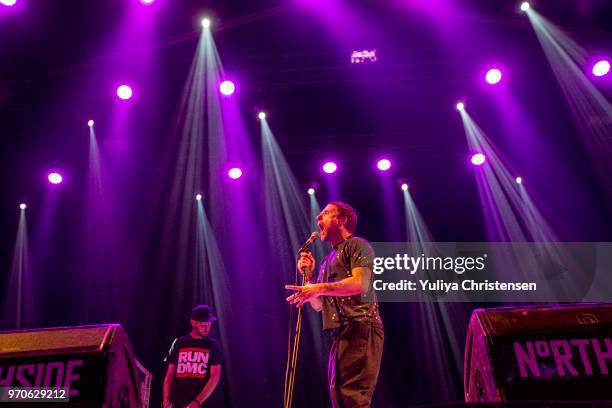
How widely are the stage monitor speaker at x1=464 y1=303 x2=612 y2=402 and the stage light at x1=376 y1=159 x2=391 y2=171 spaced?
5.19m

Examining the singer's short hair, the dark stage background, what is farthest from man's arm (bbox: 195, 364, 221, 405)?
the dark stage background

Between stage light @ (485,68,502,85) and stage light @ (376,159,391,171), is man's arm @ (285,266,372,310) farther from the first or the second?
stage light @ (376,159,391,171)

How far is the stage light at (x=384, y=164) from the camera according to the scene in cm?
780

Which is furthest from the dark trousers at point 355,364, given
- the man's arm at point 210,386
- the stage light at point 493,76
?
the stage light at point 493,76

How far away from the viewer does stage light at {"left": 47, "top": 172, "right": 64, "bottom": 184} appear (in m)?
7.62

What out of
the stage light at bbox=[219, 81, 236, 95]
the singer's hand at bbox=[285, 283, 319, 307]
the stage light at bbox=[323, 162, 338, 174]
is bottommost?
the singer's hand at bbox=[285, 283, 319, 307]

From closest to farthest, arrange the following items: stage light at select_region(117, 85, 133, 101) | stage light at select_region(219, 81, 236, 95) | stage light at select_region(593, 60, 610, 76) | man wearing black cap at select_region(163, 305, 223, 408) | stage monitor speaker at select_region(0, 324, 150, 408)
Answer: stage monitor speaker at select_region(0, 324, 150, 408) → man wearing black cap at select_region(163, 305, 223, 408) → stage light at select_region(593, 60, 610, 76) → stage light at select_region(117, 85, 133, 101) → stage light at select_region(219, 81, 236, 95)

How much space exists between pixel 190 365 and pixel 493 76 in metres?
4.76

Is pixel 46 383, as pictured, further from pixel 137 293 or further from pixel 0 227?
pixel 0 227

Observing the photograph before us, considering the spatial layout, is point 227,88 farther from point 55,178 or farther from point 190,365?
point 190,365

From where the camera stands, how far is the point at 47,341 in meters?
2.79

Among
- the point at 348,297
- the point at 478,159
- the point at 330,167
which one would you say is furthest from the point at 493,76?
the point at 348,297

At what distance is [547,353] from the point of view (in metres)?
2.51

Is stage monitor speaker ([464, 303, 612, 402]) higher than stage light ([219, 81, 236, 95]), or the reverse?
stage light ([219, 81, 236, 95])
